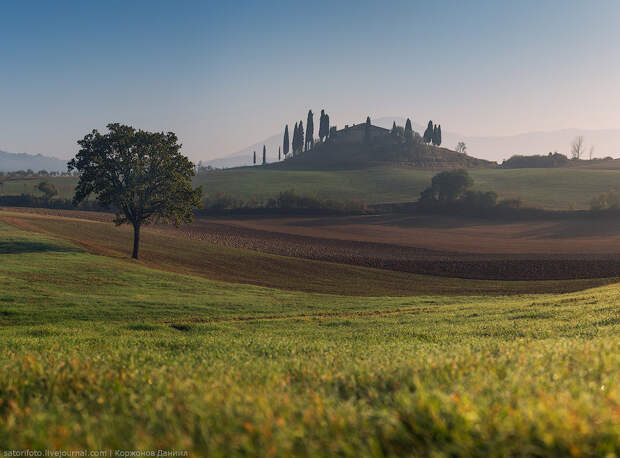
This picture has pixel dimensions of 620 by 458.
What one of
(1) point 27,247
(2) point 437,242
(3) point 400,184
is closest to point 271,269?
(1) point 27,247

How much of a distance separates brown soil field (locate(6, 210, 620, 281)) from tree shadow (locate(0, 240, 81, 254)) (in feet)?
72.6

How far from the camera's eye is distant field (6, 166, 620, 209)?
12506cm

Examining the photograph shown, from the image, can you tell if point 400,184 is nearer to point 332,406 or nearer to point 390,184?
point 390,184

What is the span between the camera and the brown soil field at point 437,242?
5172 cm

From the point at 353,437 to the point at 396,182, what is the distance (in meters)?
153

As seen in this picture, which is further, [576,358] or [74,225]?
[74,225]

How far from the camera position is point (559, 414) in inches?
122

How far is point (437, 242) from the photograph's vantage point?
72.9 m

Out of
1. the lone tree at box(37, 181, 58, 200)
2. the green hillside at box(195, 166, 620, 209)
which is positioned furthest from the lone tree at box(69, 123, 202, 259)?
the green hillside at box(195, 166, 620, 209)

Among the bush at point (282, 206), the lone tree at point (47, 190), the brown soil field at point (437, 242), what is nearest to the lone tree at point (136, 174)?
the brown soil field at point (437, 242)

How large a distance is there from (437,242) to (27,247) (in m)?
57.9

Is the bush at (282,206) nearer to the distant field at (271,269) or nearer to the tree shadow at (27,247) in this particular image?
the distant field at (271,269)

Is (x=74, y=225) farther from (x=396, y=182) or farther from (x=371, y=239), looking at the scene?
(x=396, y=182)

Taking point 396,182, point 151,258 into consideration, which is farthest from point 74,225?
point 396,182
